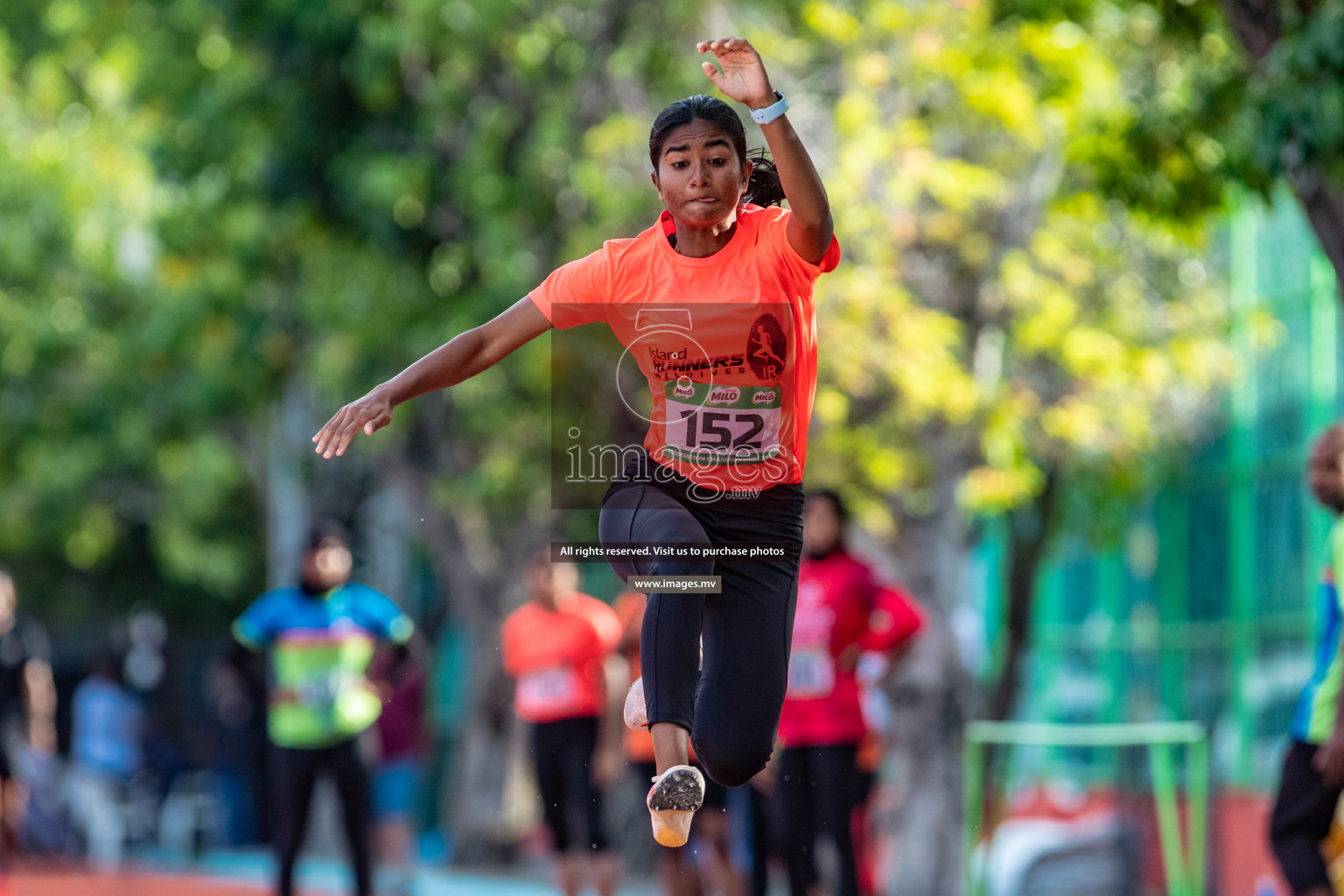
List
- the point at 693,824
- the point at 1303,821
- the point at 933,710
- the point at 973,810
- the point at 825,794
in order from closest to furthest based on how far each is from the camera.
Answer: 1. the point at 1303,821
2. the point at 693,824
3. the point at 825,794
4. the point at 973,810
5. the point at 933,710

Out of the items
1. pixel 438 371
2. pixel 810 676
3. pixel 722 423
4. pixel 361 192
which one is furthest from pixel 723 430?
pixel 361 192

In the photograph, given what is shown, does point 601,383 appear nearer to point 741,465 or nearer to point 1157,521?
point 741,465

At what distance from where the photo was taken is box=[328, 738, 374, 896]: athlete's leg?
9172 mm

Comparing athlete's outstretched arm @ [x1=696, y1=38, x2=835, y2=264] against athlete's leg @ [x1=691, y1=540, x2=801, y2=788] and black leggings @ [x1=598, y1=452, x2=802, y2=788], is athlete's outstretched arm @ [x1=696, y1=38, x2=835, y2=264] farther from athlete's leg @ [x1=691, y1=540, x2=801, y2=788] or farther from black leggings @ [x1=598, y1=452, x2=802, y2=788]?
athlete's leg @ [x1=691, y1=540, x2=801, y2=788]

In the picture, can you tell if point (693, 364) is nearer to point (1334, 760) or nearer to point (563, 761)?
point (1334, 760)

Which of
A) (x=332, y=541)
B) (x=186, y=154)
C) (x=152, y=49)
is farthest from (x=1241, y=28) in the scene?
(x=152, y=49)

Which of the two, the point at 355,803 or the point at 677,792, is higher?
the point at 677,792

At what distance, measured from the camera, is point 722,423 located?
448 cm

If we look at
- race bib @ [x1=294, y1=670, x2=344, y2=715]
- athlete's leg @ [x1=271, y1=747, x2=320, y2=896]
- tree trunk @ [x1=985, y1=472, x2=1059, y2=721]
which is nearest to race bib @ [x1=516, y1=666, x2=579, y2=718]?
race bib @ [x1=294, y1=670, x2=344, y2=715]

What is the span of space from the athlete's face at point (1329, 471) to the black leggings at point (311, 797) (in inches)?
190

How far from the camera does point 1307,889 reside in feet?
22.1

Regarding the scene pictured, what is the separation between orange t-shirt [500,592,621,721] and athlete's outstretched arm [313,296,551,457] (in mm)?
5206

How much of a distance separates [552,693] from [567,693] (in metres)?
0.08

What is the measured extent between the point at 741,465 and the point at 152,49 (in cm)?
1271
